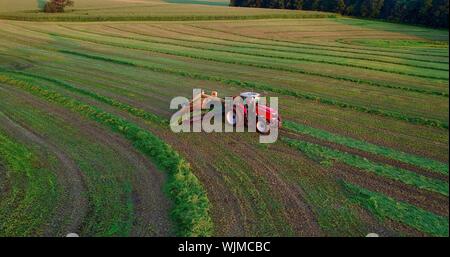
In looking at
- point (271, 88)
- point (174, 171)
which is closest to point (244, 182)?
point (174, 171)

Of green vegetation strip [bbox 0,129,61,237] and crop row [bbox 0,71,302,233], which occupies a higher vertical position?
green vegetation strip [bbox 0,129,61,237]

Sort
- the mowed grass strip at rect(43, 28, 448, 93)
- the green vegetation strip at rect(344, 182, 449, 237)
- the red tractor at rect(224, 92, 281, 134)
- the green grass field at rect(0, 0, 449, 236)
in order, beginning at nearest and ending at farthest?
the green vegetation strip at rect(344, 182, 449, 237) < the green grass field at rect(0, 0, 449, 236) < the red tractor at rect(224, 92, 281, 134) < the mowed grass strip at rect(43, 28, 448, 93)

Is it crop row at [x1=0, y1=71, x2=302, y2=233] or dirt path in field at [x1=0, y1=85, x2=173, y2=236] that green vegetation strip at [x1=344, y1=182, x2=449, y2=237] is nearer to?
crop row at [x1=0, y1=71, x2=302, y2=233]

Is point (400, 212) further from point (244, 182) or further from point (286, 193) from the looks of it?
point (244, 182)

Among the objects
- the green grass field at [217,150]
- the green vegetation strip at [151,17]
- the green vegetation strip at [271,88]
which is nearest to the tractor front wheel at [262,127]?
the green grass field at [217,150]

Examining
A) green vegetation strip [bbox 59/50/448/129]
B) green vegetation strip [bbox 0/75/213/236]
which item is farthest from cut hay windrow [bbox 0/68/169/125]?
green vegetation strip [bbox 59/50/448/129]

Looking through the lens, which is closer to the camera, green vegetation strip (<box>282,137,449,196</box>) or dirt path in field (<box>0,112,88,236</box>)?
dirt path in field (<box>0,112,88,236</box>)
